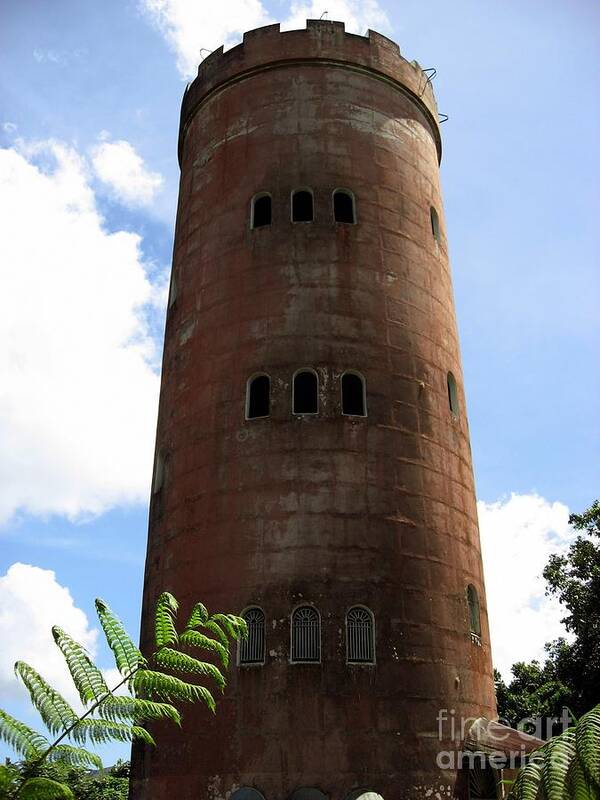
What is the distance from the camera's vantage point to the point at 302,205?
64.8 feet

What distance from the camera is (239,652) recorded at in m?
15.2

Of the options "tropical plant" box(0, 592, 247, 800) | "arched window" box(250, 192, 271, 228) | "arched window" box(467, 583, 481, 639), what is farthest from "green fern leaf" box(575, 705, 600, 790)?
"arched window" box(250, 192, 271, 228)

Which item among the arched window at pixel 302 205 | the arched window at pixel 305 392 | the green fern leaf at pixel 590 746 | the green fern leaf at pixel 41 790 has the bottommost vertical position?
the green fern leaf at pixel 41 790

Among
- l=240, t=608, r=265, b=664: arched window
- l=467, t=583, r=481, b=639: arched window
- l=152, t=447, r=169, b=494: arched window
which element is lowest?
l=240, t=608, r=265, b=664: arched window

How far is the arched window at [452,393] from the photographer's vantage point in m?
19.5

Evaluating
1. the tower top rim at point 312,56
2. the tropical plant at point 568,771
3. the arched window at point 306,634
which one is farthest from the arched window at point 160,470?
the tropical plant at point 568,771

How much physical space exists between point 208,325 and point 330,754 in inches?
390

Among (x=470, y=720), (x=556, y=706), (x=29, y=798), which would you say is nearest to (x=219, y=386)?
(x=470, y=720)

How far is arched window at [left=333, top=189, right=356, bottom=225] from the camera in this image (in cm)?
1964

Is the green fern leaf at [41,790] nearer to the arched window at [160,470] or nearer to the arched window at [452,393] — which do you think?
the arched window at [160,470]

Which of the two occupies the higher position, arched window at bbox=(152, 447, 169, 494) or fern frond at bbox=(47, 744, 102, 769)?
arched window at bbox=(152, 447, 169, 494)

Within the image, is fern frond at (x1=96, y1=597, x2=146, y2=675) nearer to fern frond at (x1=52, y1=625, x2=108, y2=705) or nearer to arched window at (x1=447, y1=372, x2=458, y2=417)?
fern frond at (x1=52, y1=625, x2=108, y2=705)

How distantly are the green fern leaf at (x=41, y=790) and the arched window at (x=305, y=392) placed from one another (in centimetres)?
1167

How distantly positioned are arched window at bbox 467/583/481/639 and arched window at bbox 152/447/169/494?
741 centimetres
